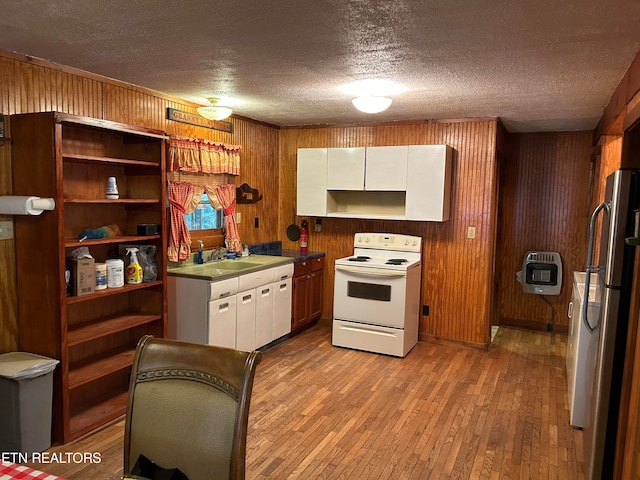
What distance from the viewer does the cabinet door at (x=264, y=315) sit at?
440 cm

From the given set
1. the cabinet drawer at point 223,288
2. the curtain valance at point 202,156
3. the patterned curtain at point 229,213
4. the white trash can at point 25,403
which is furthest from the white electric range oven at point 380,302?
the white trash can at point 25,403

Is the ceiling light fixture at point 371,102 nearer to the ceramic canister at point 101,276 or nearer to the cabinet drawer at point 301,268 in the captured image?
the cabinet drawer at point 301,268

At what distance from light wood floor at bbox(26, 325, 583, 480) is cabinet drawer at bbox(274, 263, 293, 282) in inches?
27.3

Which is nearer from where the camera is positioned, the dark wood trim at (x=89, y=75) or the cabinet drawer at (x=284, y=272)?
the dark wood trim at (x=89, y=75)

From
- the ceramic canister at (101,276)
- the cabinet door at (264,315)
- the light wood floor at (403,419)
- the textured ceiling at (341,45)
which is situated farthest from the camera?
the cabinet door at (264,315)

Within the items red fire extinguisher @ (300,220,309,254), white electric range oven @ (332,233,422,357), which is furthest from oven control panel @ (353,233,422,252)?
red fire extinguisher @ (300,220,309,254)

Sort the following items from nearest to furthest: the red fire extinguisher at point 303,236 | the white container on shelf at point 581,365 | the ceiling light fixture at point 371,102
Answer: the white container on shelf at point 581,365
the ceiling light fixture at point 371,102
the red fire extinguisher at point 303,236

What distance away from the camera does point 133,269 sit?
11.1ft

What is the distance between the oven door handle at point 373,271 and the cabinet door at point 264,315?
2.46 ft

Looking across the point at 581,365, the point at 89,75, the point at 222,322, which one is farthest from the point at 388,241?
the point at 89,75

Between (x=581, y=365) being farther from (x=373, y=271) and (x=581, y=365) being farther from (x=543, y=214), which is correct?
(x=543, y=214)

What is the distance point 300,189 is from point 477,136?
1856 mm

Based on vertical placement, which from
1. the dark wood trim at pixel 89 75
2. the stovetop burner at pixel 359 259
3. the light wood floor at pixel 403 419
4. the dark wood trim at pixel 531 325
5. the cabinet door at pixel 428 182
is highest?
the dark wood trim at pixel 89 75

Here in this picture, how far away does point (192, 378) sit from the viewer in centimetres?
163
